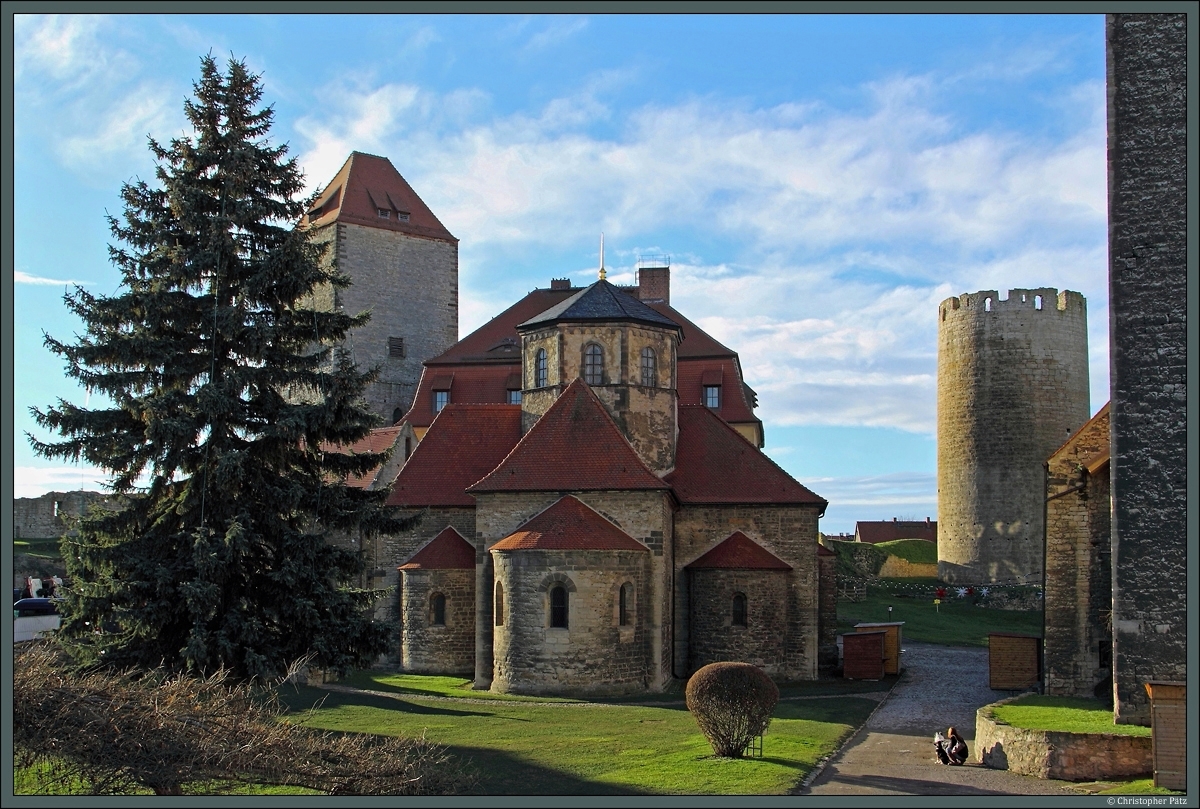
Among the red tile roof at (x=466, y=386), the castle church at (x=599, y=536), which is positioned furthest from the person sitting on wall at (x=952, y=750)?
the red tile roof at (x=466, y=386)

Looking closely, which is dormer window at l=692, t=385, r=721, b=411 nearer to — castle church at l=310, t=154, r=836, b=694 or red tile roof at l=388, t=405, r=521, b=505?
castle church at l=310, t=154, r=836, b=694

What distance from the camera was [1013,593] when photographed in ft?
150

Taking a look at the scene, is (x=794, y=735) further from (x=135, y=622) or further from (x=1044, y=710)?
(x=135, y=622)

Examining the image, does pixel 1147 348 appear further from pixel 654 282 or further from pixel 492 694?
pixel 654 282

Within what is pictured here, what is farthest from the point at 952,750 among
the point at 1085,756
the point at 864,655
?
the point at 864,655

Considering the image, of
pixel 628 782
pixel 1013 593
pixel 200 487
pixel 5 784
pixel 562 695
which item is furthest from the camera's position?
pixel 1013 593

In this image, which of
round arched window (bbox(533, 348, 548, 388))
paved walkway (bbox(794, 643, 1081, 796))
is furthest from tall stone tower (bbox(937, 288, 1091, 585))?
round arched window (bbox(533, 348, 548, 388))

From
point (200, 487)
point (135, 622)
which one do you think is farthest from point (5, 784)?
point (200, 487)

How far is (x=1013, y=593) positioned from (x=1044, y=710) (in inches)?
1110

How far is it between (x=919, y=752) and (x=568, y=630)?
357 inches

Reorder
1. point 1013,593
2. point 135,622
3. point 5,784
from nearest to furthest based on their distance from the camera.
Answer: point 5,784 → point 135,622 → point 1013,593

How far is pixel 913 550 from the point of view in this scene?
55469 millimetres

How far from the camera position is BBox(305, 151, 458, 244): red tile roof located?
1917 inches

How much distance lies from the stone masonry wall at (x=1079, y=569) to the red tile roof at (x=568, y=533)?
9086 mm
